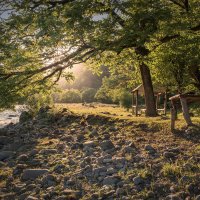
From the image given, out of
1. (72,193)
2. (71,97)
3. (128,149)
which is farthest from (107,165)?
(71,97)

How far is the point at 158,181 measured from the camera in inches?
417

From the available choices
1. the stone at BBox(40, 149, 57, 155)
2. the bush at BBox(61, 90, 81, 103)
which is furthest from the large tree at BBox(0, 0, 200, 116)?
the bush at BBox(61, 90, 81, 103)

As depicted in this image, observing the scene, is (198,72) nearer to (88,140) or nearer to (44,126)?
(88,140)

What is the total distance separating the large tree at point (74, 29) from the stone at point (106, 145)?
350 cm

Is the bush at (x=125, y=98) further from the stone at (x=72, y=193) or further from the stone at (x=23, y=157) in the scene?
the stone at (x=72, y=193)

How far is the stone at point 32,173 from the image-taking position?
41.6 ft

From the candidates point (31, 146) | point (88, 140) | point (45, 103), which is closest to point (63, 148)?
point (88, 140)

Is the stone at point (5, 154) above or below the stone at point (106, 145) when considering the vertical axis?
below

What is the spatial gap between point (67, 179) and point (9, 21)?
707 centimetres

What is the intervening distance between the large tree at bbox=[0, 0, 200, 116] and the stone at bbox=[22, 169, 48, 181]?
11.3 feet

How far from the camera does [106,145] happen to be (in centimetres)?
1461

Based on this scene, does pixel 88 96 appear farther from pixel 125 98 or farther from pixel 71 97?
pixel 125 98

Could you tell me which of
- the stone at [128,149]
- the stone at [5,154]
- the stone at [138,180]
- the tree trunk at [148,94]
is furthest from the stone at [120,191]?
the tree trunk at [148,94]

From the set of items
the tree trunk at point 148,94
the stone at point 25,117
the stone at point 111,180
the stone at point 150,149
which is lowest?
the stone at point 111,180
